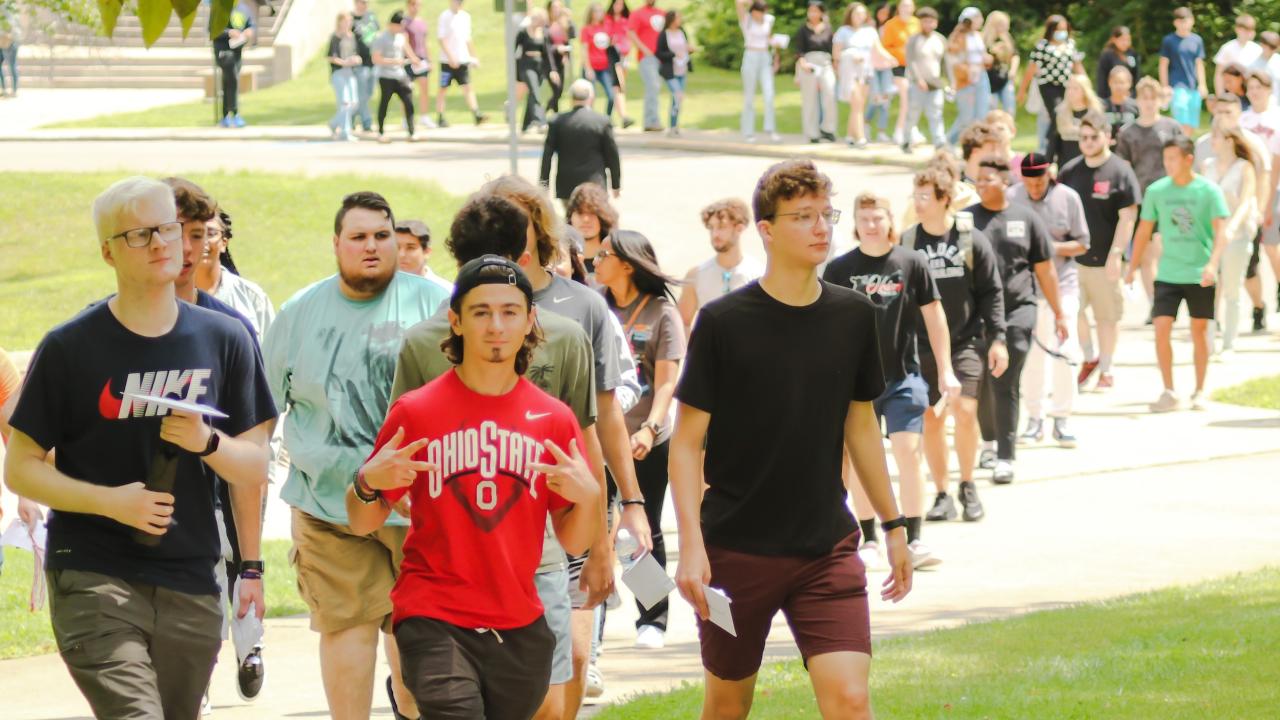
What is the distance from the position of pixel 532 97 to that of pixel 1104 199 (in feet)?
54.3

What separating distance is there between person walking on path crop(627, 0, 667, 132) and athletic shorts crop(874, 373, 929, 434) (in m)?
20.8

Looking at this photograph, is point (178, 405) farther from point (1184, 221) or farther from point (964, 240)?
point (1184, 221)

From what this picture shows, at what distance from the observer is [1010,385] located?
12.3 metres

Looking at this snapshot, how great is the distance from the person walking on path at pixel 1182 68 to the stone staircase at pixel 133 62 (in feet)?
65.1

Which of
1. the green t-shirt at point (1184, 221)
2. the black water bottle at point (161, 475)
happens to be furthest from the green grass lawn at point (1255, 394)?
the black water bottle at point (161, 475)

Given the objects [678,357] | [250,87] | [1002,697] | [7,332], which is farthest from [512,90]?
[250,87]

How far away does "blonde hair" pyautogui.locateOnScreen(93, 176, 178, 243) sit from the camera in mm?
5180

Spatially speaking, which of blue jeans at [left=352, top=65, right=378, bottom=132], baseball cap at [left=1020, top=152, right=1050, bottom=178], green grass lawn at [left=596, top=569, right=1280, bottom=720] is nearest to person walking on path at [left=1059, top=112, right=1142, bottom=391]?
baseball cap at [left=1020, top=152, right=1050, bottom=178]

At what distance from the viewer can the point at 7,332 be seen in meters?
19.5

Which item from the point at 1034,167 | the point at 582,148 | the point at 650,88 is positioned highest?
the point at 650,88

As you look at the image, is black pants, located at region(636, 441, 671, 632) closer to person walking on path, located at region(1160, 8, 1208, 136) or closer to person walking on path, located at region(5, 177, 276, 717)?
person walking on path, located at region(5, 177, 276, 717)

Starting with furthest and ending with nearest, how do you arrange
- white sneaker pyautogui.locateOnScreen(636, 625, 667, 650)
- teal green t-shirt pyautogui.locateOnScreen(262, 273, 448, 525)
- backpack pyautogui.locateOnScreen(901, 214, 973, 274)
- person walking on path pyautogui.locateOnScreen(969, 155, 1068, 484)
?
person walking on path pyautogui.locateOnScreen(969, 155, 1068, 484)
backpack pyautogui.locateOnScreen(901, 214, 973, 274)
white sneaker pyautogui.locateOnScreen(636, 625, 667, 650)
teal green t-shirt pyautogui.locateOnScreen(262, 273, 448, 525)

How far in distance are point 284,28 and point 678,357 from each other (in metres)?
35.8

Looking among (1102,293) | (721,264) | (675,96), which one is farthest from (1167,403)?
(675,96)
